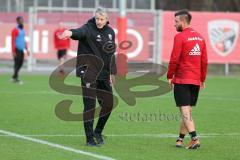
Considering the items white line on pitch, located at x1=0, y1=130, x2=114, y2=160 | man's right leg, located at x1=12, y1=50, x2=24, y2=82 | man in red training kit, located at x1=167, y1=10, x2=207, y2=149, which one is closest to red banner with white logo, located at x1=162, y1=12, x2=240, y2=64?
man's right leg, located at x1=12, y1=50, x2=24, y2=82

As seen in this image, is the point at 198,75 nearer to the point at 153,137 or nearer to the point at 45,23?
the point at 153,137

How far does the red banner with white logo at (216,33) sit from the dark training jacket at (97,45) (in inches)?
812

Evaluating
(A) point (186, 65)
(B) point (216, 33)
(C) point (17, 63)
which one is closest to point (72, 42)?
(B) point (216, 33)

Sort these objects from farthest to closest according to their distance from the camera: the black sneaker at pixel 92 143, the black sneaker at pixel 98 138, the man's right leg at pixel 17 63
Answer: the man's right leg at pixel 17 63
the black sneaker at pixel 98 138
the black sneaker at pixel 92 143

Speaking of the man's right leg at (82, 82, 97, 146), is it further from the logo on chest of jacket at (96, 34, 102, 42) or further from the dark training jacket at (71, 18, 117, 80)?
the logo on chest of jacket at (96, 34, 102, 42)

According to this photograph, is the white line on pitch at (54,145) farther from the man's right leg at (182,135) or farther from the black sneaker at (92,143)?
the man's right leg at (182,135)

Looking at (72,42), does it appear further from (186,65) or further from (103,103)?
(186,65)

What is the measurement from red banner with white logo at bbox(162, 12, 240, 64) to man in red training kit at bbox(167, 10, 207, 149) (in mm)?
20870

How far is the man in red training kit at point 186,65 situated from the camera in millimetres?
11242

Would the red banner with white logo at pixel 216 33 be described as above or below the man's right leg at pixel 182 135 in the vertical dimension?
below

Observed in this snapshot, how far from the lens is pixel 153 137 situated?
12.7 meters

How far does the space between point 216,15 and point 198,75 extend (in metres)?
21.9

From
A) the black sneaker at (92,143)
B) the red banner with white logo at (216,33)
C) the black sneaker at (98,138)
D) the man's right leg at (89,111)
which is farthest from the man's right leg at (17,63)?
the black sneaker at (92,143)

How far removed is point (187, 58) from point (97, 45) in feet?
4.59
